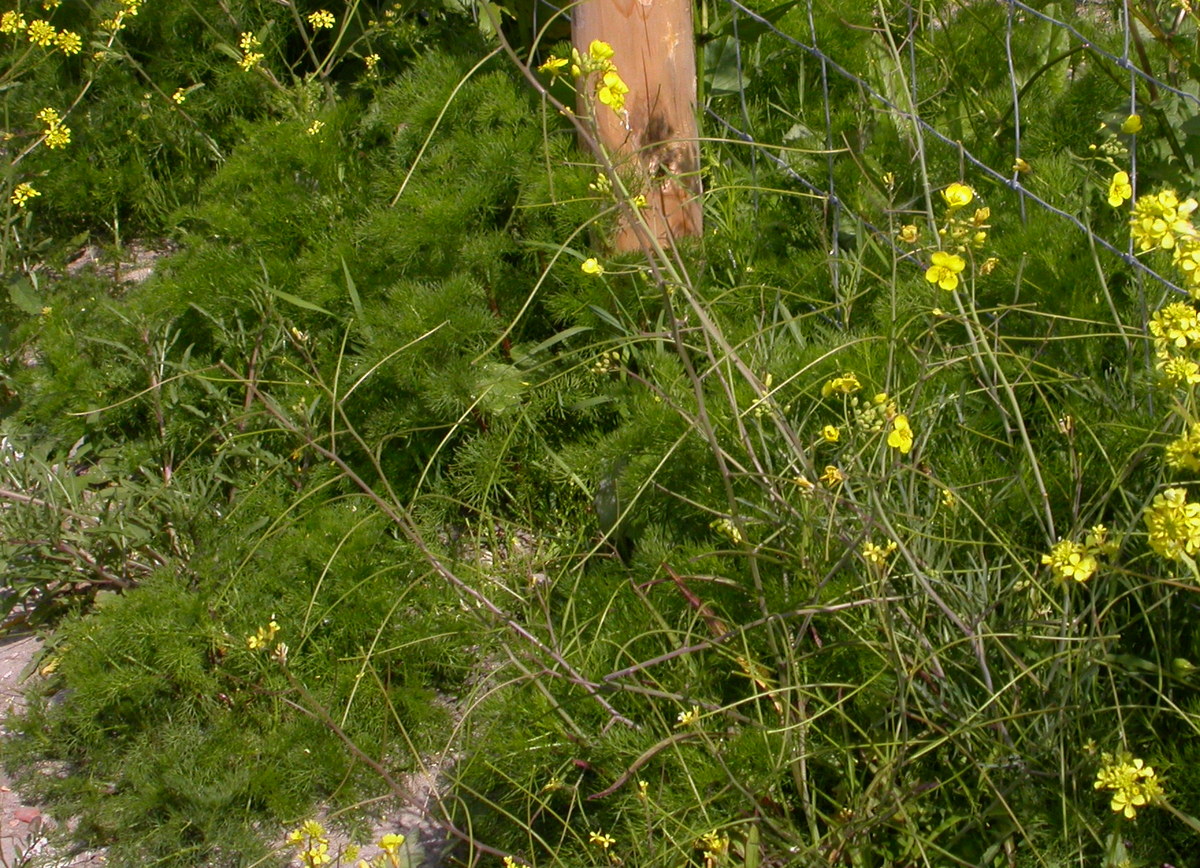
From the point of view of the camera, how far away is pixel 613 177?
1491 millimetres

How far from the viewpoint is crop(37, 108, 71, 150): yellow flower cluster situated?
380 cm

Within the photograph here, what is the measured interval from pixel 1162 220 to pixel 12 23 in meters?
3.75

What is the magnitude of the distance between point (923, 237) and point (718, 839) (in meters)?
1.37

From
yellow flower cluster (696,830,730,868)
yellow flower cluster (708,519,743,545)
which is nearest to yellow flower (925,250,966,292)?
yellow flower cluster (708,519,743,545)

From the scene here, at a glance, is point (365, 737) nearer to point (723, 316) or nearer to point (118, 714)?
point (118, 714)

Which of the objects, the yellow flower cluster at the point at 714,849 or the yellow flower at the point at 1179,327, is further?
the yellow flower cluster at the point at 714,849

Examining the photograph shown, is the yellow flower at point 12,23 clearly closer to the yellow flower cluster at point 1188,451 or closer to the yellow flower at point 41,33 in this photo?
the yellow flower at point 41,33

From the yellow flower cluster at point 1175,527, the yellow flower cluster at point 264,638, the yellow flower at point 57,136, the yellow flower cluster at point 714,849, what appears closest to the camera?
the yellow flower cluster at point 1175,527

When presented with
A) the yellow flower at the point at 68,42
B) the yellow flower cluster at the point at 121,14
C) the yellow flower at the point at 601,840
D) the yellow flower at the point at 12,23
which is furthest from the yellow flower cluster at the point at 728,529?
the yellow flower at the point at 12,23

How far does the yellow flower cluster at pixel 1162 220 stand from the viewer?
1504 millimetres

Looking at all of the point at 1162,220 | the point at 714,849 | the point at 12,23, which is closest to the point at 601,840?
the point at 714,849

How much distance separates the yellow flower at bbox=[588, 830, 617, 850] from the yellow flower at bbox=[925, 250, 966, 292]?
0.97 metres

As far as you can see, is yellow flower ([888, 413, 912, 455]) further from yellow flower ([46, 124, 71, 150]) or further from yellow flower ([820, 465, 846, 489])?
yellow flower ([46, 124, 71, 150])

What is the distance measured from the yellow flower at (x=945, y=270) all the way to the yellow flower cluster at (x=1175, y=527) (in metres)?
0.37
